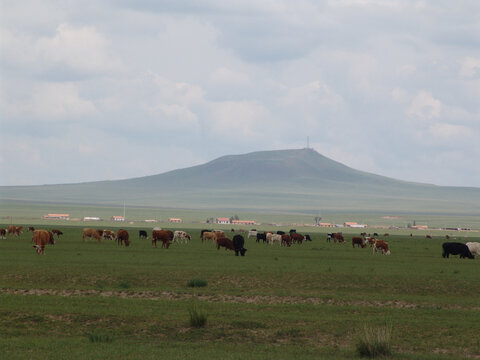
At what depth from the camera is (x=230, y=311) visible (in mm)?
24344

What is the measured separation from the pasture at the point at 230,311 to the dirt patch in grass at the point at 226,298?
0.04 m

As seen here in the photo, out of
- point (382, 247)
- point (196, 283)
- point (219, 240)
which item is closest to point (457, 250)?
point (382, 247)

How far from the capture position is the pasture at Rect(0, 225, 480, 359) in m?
19.4

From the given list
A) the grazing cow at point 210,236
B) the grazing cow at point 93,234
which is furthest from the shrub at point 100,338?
the grazing cow at point 210,236

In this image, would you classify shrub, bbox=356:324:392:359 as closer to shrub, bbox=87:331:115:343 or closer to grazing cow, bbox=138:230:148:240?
shrub, bbox=87:331:115:343

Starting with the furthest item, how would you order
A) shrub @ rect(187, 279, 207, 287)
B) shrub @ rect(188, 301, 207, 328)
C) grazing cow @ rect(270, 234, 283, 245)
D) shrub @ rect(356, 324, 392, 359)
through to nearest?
grazing cow @ rect(270, 234, 283, 245) < shrub @ rect(187, 279, 207, 287) < shrub @ rect(188, 301, 207, 328) < shrub @ rect(356, 324, 392, 359)

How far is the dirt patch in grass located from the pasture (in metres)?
0.04

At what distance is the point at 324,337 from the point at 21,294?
42.3ft

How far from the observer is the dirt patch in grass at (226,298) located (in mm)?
27062

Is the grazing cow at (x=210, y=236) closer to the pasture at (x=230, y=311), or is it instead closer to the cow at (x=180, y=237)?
the cow at (x=180, y=237)

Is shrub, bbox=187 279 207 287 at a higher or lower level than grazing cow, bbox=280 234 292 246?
lower

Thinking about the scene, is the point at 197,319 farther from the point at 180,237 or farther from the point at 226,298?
the point at 180,237

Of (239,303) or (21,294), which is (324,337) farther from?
(21,294)

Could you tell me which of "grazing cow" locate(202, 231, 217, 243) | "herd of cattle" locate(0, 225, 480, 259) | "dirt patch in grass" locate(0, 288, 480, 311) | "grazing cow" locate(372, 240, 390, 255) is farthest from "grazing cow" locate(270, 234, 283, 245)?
"dirt patch in grass" locate(0, 288, 480, 311)
